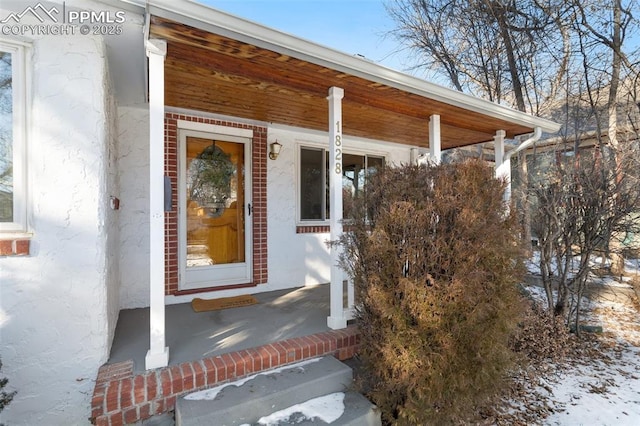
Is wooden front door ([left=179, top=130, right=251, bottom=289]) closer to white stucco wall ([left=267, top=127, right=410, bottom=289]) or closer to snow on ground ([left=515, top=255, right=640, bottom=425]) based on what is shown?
white stucco wall ([left=267, top=127, right=410, bottom=289])

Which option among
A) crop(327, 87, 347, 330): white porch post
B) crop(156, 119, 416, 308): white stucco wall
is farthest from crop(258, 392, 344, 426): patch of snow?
crop(156, 119, 416, 308): white stucco wall

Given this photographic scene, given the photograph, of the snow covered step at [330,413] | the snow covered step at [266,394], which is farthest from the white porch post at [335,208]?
the snow covered step at [330,413]

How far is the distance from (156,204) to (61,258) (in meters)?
0.71

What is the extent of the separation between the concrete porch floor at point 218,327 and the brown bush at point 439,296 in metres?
0.96

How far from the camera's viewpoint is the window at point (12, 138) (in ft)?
6.98

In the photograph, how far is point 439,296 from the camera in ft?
7.27

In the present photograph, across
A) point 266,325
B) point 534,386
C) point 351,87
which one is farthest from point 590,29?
point 266,325

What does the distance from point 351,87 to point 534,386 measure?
11.1 ft

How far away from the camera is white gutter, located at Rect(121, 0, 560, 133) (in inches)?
80.4

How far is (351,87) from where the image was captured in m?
3.25

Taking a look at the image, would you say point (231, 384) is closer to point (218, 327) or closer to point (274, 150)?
point (218, 327)

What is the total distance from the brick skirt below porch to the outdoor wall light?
2.70 metres

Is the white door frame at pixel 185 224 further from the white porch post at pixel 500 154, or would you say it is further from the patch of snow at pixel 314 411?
the white porch post at pixel 500 154

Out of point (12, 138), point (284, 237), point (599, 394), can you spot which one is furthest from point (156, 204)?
point (599, 394)
